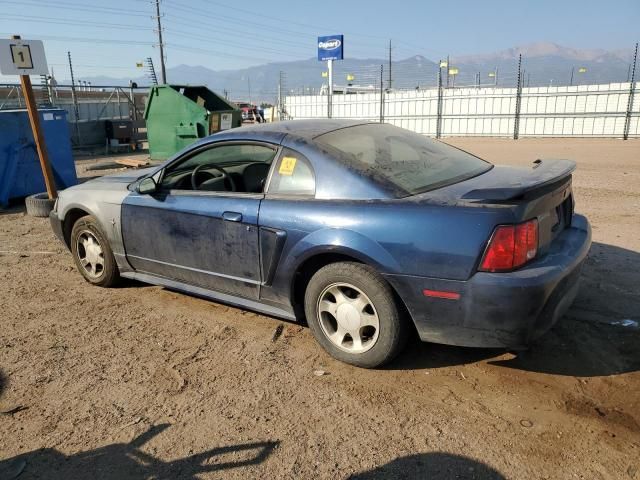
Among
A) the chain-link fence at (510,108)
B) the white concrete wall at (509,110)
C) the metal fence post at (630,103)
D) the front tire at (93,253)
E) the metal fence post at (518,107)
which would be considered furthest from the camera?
the metal fence post at (518,107)

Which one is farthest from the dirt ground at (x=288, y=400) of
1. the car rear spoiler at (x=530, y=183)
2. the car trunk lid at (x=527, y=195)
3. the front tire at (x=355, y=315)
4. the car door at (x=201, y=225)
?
the car rear spoiler at (x=530, y=183)

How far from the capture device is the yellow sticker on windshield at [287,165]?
3523 millimetres

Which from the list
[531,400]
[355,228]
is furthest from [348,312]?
[531,400]

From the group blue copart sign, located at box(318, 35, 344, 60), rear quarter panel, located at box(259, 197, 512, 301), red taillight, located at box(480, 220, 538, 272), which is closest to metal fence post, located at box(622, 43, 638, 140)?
blue copart sign, located at box(318, 35, 344, 60)

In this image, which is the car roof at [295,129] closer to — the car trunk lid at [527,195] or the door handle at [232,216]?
the door handle at [232,216]

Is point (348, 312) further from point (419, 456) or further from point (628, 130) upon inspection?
point (628, 130)

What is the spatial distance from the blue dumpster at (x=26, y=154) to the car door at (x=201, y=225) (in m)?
5.78

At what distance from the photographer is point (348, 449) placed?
2578mm

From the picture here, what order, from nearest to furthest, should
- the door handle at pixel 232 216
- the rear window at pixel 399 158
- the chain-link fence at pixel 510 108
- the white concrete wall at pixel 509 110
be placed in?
the rear window at pixel 399 158 → the door handle at pixel 232 216 → the chain-link fence at pixel 510 108 → the white concrete wall at pixel 509 110

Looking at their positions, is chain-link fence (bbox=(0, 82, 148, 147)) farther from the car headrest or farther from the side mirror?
the car headrest

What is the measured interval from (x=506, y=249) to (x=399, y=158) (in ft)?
3.78

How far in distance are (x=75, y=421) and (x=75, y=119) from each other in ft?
59.6

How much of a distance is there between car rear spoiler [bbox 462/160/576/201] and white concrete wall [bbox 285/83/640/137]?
18429 mm

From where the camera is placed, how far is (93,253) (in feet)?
15.9
